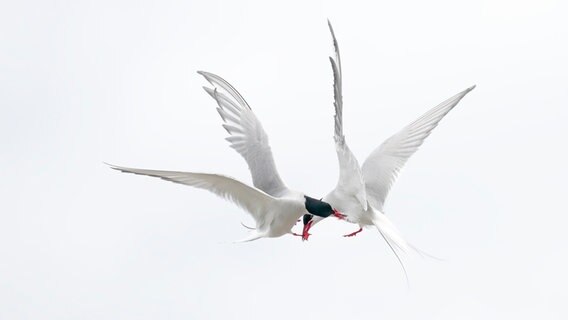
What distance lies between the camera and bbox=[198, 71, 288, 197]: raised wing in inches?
501

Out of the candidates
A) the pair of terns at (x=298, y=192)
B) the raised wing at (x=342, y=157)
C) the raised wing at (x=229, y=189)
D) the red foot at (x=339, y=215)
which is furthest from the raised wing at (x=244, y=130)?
the raised wing at (x=342, y=157)

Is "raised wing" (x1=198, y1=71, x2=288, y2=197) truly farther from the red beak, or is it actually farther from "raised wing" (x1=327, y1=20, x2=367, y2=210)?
"raised wing" (x1=327, y1=20, x2=367, y2=210)

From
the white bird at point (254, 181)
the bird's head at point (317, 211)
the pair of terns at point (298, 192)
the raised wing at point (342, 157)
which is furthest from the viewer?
the bird's head at point (317, 211)

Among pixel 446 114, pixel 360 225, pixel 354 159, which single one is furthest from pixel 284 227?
pixel 446 114

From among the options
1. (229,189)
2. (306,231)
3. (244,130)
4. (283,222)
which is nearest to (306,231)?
(306,231)

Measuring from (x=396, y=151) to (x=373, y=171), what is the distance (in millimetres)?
371

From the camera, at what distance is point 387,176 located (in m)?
12.8

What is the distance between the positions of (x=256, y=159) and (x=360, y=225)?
180 cm

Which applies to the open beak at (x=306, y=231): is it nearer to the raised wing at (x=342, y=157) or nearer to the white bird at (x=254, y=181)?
the white bird at (x=254, y=181)

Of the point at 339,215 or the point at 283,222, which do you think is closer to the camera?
the point at 339,215

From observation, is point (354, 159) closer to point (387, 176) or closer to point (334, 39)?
point (334, 39)

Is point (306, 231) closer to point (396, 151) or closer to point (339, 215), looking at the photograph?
point (339, 215)

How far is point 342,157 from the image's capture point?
10.3 m

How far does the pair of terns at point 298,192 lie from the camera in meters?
10.5
